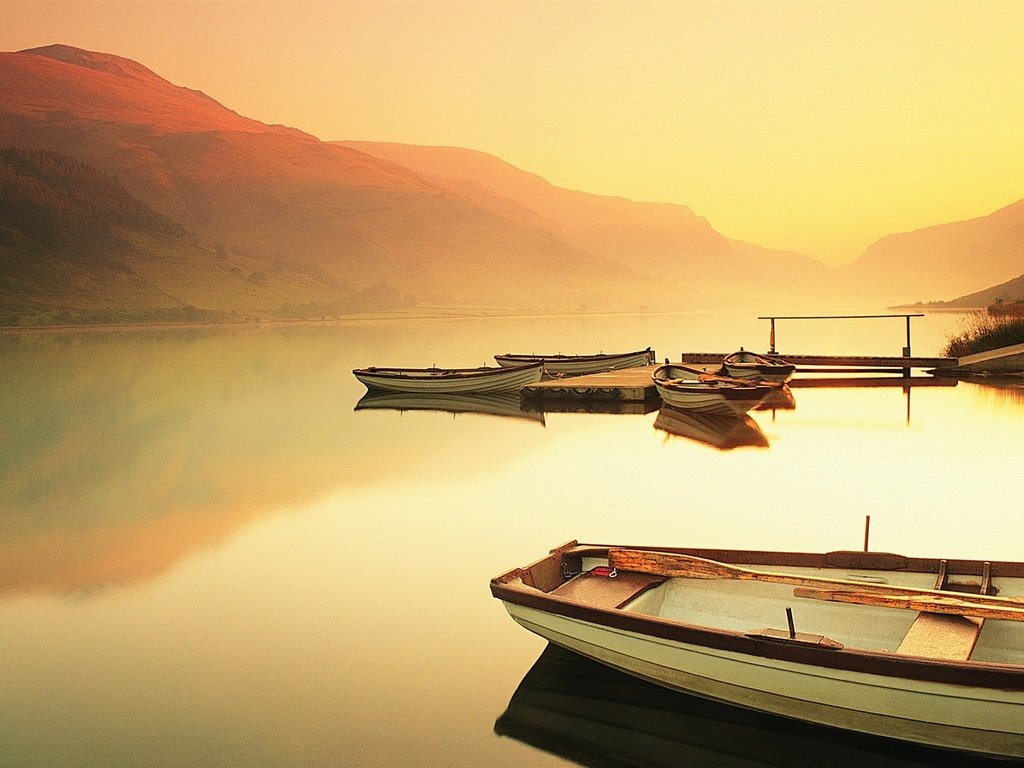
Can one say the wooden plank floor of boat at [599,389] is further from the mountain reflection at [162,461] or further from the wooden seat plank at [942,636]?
the wooden seat plank at [942,636]

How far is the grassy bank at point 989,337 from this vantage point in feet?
131

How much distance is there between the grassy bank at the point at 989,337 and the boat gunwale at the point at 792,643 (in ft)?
112

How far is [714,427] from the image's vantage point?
28.1m

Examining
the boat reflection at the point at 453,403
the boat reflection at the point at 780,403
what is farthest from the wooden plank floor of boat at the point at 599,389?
the boat reflection at the point at 780,403

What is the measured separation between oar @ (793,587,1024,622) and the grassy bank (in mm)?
35090

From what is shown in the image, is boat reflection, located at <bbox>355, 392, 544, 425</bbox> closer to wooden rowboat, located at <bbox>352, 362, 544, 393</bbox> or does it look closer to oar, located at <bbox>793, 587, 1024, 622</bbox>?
wooden rowboat, located at <bbox>352, 362, 544, 393</bbox>

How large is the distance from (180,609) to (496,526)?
18.9 feet

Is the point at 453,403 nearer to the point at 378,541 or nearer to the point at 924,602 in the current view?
the point at 378,541

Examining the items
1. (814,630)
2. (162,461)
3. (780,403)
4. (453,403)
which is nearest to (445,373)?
(453,403)

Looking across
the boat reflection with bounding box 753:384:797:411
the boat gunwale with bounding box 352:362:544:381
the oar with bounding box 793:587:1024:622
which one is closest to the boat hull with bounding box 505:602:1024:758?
the oar with bounding box 793:587:1024:622

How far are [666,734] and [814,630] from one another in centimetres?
159

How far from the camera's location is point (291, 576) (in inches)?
546

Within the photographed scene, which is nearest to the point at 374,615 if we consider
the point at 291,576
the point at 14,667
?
the point at 291,576

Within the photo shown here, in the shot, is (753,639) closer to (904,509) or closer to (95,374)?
(904,509)
